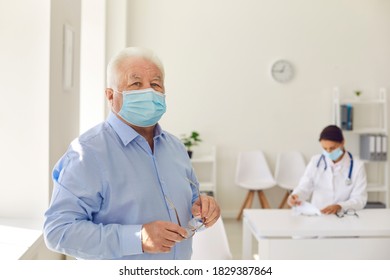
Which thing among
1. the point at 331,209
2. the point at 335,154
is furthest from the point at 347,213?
the point at 335,154

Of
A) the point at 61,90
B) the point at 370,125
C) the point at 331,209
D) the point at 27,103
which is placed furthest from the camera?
the point at 370,125

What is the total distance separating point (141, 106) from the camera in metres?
1.42

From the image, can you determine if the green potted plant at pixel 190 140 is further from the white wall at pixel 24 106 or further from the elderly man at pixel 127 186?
the elderly man at pixel 127 186

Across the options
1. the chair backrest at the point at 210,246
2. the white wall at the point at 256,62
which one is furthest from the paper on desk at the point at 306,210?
the white wall at the point at 256,62

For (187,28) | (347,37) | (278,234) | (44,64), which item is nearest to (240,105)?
(187,28)

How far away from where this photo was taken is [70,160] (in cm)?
131

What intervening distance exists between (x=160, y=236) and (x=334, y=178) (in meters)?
2.42

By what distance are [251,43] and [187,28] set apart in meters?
0.83

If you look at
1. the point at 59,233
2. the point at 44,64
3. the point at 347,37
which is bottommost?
the point at 59,233

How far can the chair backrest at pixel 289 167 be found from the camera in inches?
234

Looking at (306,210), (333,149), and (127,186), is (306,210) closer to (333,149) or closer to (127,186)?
(333,149)

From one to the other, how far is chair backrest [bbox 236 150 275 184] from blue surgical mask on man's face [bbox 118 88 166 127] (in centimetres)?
453

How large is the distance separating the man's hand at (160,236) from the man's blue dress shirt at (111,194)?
0.07ft
